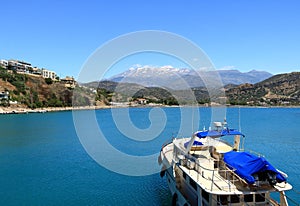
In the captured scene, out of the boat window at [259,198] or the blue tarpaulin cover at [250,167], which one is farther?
the boat window at [259,198]

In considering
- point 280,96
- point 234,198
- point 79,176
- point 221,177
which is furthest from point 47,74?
point 234,198

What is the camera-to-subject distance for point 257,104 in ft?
593

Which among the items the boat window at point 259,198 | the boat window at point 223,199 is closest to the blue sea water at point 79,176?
the boat window at point 223,199

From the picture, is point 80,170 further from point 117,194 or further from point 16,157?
point 16,157

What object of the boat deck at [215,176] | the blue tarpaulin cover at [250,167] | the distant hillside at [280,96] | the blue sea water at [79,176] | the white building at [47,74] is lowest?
the blue sea water at [79,176]

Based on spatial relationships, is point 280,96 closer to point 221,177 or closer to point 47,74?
point 47,74

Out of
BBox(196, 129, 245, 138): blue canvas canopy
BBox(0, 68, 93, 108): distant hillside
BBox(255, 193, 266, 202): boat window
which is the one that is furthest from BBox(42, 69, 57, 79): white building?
BBox(255, 193, 266, 202): boat window

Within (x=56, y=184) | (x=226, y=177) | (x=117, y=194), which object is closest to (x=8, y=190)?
(x=56, y=184)

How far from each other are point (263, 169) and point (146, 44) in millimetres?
11089

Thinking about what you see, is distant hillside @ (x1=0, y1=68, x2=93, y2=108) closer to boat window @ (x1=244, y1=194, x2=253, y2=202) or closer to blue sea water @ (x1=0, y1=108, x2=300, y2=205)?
blue sea water @ (x1=0, y1=108, x2=300, y2=205)

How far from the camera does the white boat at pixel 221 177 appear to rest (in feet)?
37.5

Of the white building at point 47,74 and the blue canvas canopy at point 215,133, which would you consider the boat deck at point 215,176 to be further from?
the white building at point 47,74

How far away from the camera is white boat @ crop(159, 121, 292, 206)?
1143 cm

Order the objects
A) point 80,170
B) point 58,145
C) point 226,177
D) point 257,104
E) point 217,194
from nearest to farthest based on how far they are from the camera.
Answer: point 217,194
point 226,177
point 80,170
point 58,145
point 257,104
